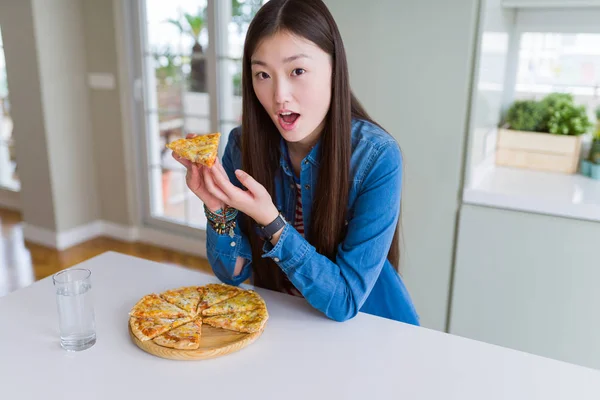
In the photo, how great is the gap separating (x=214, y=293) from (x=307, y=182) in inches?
13.8

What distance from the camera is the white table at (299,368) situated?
0.90 metres

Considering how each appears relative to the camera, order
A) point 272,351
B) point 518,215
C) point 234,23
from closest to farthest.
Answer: point 272,351, point 518,215, point 234,23

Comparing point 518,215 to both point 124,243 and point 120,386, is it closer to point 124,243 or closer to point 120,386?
point 120,386

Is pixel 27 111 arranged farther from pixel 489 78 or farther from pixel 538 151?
pixel 538 151

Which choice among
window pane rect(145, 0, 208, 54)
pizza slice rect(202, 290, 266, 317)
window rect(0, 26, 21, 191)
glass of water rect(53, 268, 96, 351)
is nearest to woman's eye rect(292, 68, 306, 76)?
pizza slice rect(202, 290, 266, 317)

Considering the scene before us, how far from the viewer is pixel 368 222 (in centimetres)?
118

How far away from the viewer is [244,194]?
3.55ft

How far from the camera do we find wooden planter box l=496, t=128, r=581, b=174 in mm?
2215

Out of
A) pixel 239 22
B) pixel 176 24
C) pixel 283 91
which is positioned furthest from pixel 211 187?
pixel 176 24

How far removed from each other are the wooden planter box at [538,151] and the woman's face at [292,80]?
139cm

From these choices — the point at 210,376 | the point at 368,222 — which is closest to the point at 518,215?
the point at 368,222

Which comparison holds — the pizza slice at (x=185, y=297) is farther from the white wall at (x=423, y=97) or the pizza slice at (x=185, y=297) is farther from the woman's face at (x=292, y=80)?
the white wall at (x=423, y=97)

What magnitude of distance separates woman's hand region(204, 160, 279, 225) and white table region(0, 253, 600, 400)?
23 cm

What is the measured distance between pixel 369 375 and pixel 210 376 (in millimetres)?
278
